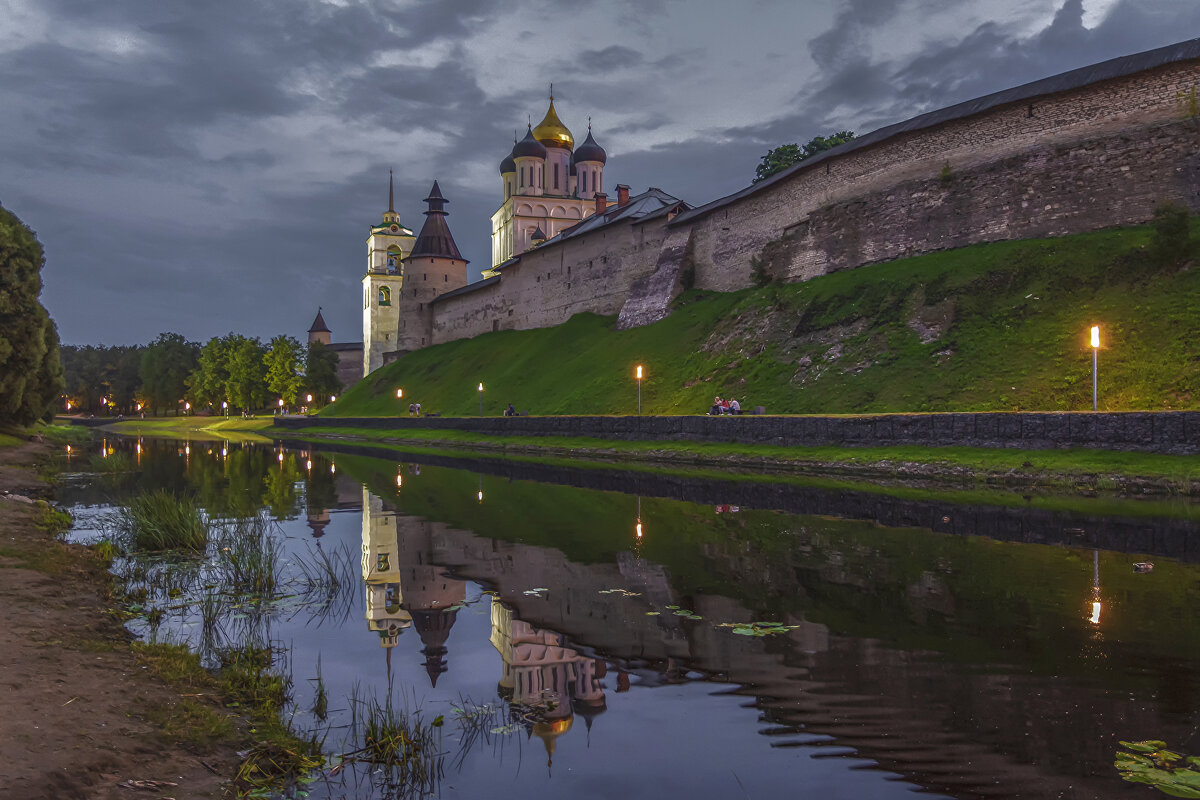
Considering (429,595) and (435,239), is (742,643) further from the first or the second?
(435,239)

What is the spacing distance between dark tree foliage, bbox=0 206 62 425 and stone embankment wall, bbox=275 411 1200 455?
2210cm

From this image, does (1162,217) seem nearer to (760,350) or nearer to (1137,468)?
(1137,468)

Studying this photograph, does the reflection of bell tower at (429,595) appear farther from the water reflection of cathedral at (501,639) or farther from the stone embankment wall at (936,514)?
the stone embankment wall at (936,514)

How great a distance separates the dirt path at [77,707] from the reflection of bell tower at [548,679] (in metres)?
1.99

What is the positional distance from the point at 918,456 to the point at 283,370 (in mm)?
79496

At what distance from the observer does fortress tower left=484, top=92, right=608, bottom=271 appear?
99250 mm

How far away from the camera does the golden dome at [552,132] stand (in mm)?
100875

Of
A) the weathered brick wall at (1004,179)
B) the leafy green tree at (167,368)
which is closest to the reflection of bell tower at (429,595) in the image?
the weathered brick wall at (1004,179)

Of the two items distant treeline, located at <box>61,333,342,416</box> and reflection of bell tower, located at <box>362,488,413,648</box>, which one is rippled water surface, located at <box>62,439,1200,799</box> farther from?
distant treeline, located at <box>61,333,342,416</box>

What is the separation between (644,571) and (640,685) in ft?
14.3

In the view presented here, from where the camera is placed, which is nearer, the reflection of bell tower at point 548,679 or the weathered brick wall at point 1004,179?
the reflection of bell tower at point 548,679

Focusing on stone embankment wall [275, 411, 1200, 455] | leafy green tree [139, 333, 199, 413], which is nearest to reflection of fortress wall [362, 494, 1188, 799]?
stone embankment wall [275, 411, 1200, 455]

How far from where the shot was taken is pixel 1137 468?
17547mm

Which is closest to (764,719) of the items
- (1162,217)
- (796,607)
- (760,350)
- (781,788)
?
(781,788)
